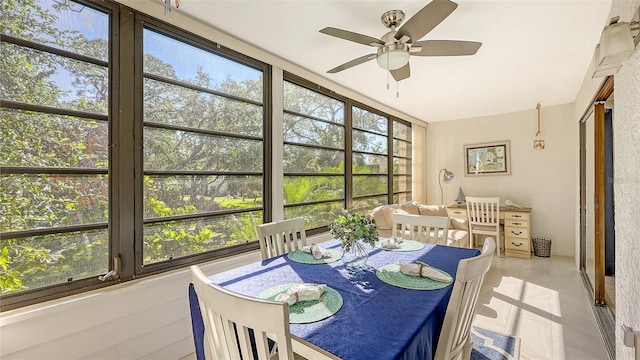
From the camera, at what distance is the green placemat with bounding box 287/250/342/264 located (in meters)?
1.78

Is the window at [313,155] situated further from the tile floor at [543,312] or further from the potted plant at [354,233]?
the tile floor at [543,312]

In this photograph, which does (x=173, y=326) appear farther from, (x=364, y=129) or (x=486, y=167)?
(x=486, y=167)

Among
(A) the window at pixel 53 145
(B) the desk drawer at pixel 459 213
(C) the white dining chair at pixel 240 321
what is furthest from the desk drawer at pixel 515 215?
(A) the window at pixel 53 145

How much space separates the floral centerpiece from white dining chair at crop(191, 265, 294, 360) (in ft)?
3.15

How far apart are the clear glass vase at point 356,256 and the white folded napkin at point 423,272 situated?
0.88 ft

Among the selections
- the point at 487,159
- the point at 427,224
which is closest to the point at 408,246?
the point at 427,224

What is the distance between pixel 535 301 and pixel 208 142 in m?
3.49

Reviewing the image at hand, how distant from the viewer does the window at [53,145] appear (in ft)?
4.79

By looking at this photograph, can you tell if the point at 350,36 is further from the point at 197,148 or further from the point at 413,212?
the point at 413,212

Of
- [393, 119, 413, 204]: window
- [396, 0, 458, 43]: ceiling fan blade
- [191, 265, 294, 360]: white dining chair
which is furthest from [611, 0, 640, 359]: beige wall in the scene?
[393, 119, 413, 204]: window

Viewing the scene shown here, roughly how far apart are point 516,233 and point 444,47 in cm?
375

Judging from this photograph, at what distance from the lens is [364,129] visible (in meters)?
4.23

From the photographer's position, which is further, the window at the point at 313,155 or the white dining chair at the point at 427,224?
the window at the point at 313,155

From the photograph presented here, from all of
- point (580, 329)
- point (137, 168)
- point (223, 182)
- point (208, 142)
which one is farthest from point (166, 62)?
point (580, 329)
